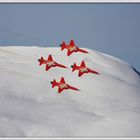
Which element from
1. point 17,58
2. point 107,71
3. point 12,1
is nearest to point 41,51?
point 17,58

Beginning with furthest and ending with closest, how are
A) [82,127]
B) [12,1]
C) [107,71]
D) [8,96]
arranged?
[107,71] < [8,96] < [82,127] < [12,1]

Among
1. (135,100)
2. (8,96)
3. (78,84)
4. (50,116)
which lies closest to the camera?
(50,116)

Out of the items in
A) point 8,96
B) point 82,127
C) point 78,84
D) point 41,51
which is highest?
point 41,51

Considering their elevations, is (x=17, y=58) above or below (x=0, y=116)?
above

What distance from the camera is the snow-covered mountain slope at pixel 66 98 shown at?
6550cm

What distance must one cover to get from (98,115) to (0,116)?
21892 millimetres

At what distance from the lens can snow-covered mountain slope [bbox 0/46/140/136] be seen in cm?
6550

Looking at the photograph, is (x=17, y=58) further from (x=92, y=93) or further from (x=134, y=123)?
(x=134, y=123)

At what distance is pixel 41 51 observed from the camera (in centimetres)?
12644

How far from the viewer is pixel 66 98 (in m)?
91.8

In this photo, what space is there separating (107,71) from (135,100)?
2393 cm

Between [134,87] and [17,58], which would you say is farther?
[17,58]

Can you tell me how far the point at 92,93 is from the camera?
93.1 meters

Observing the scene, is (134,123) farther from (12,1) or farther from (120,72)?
(120,72)
